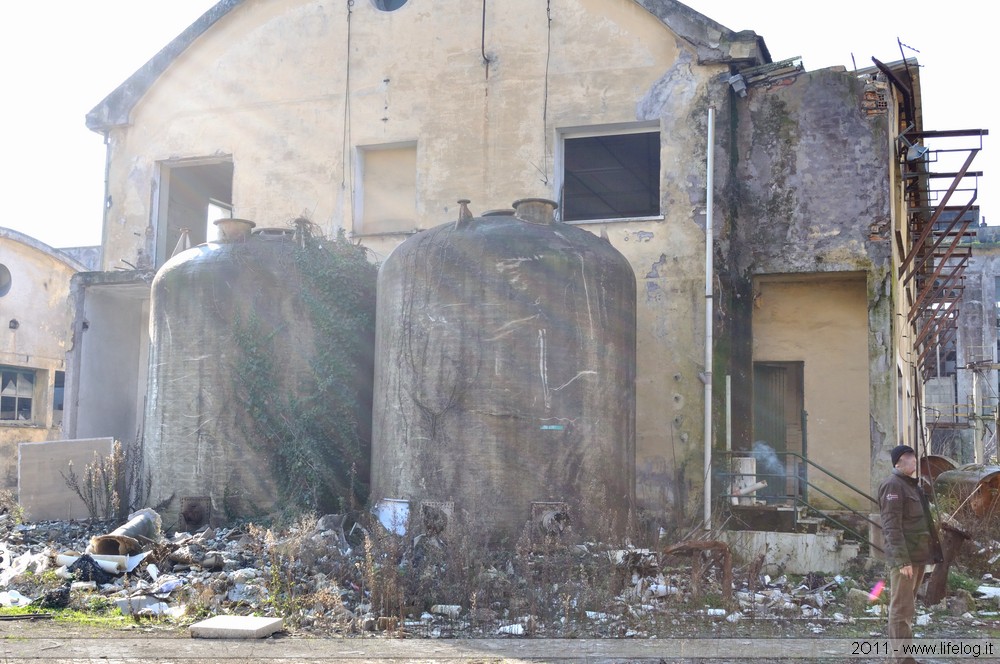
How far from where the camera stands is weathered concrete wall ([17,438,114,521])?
13359mm

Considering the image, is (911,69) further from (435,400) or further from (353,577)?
(353,577)

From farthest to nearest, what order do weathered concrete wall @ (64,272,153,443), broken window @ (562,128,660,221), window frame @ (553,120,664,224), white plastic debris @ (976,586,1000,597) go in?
broken window @ (562,128,660,221)
weathered concrete wall @ (64,272,153,443)
window frame @ (553,120,664,224)
white plastic debris @ (976,586,1000,597)

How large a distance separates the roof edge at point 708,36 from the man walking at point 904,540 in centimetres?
804

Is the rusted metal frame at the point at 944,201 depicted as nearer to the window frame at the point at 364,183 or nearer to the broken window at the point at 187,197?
the window frame at the point at 364,183

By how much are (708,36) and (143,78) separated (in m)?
9.41

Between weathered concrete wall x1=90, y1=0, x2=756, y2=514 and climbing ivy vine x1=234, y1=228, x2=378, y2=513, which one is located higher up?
weathered concrete wall x1=90, y1=0, x2=756, y2=514

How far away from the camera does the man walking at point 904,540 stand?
22.3ft

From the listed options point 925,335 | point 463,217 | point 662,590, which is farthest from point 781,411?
point 925,335

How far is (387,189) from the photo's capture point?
1573 centimetres

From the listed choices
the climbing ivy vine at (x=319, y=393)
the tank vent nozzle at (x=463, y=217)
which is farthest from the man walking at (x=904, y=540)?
the climbing ivy vine at (x=319, y=393)

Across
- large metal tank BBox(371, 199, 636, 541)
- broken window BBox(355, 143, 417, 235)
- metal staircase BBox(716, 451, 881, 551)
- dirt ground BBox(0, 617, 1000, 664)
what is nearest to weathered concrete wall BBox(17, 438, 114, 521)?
large metal tank BBox(371, 199, 636, 541)

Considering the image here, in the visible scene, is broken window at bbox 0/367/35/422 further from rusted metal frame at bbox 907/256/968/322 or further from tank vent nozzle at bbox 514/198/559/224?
rusted metal frame at bbox 907/256/968/322

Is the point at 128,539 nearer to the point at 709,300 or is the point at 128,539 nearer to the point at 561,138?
the point at 709,300

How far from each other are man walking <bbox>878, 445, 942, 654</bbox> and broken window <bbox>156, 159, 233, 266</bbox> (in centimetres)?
1234
